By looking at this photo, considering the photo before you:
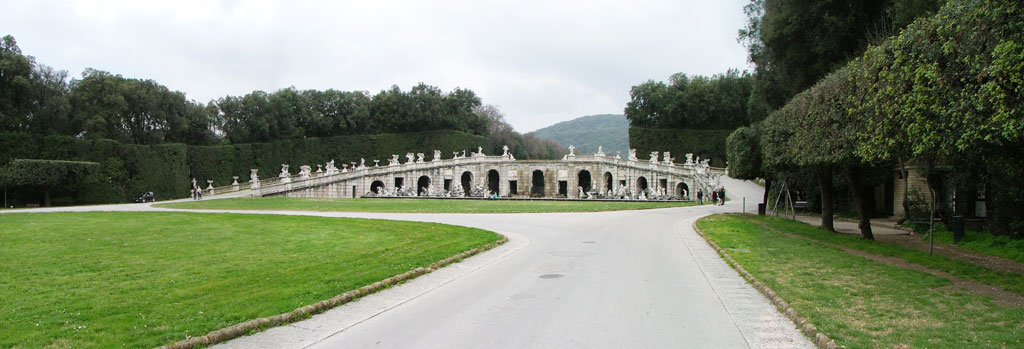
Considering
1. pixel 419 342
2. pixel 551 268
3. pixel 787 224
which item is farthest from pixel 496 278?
pixel 787 224

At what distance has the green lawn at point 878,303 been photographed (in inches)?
285

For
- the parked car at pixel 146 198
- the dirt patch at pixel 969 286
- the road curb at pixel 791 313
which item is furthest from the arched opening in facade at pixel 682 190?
the parked car at pixel 146 198

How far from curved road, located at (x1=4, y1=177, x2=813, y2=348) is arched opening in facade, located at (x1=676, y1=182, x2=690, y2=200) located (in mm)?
41338

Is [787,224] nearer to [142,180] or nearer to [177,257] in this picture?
[177,257]

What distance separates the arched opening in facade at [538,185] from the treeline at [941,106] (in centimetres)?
4733

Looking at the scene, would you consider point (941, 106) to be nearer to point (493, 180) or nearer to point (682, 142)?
point (493, 180)

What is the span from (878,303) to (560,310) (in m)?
5.15

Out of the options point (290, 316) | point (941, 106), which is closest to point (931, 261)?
point (941, 106)

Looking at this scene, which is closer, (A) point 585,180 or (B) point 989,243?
(B) point 989,243

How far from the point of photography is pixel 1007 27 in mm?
9539

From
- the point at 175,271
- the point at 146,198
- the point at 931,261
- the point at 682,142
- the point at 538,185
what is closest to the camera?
the point at 175,271

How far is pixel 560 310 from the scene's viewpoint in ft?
30.2

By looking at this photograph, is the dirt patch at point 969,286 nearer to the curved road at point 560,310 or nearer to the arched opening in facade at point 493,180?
the curved road at point 560,310

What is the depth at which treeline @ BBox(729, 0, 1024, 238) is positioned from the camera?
9.71m
